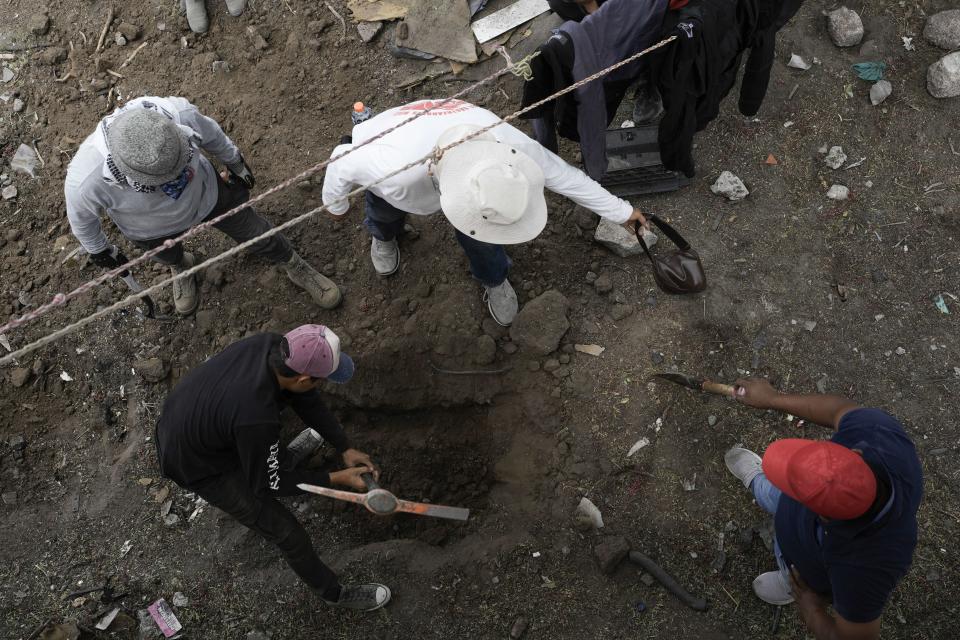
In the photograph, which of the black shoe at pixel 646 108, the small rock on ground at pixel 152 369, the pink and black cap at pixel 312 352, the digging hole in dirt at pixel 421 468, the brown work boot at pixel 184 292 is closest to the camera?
the pink and black cap at pixel 312 352

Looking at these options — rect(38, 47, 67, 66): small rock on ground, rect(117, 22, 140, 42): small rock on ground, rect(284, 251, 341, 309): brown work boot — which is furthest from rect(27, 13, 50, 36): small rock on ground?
rect(284, 251, 341, 309): brown work boot

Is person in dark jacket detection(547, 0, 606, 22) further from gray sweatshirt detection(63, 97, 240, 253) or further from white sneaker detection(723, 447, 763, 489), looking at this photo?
white sneaker detection(723, 447, 763, 489)

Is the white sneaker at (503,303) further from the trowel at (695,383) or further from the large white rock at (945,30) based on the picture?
the large white rock at (945,30)

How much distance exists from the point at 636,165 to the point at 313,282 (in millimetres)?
2303

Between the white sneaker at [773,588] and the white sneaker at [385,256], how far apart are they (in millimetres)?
2784

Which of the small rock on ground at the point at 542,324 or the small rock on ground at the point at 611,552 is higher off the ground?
the small rock on ground at the point at 542,324

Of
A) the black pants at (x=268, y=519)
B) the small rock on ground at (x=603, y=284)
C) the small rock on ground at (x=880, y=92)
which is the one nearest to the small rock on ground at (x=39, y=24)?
the black pants at (x=268, y=519)

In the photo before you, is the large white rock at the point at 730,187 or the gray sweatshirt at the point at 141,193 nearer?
the gray sweatshirt at the point at 141,193

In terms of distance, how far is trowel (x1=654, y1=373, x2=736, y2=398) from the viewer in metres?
3.26

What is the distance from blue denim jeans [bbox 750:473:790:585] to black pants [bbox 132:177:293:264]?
305cm

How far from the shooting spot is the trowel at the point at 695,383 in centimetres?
326

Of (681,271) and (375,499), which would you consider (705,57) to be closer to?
(681,271)

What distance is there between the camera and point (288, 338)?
2.62m

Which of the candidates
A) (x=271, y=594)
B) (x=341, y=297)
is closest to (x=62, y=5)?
(x=341, y=297)
